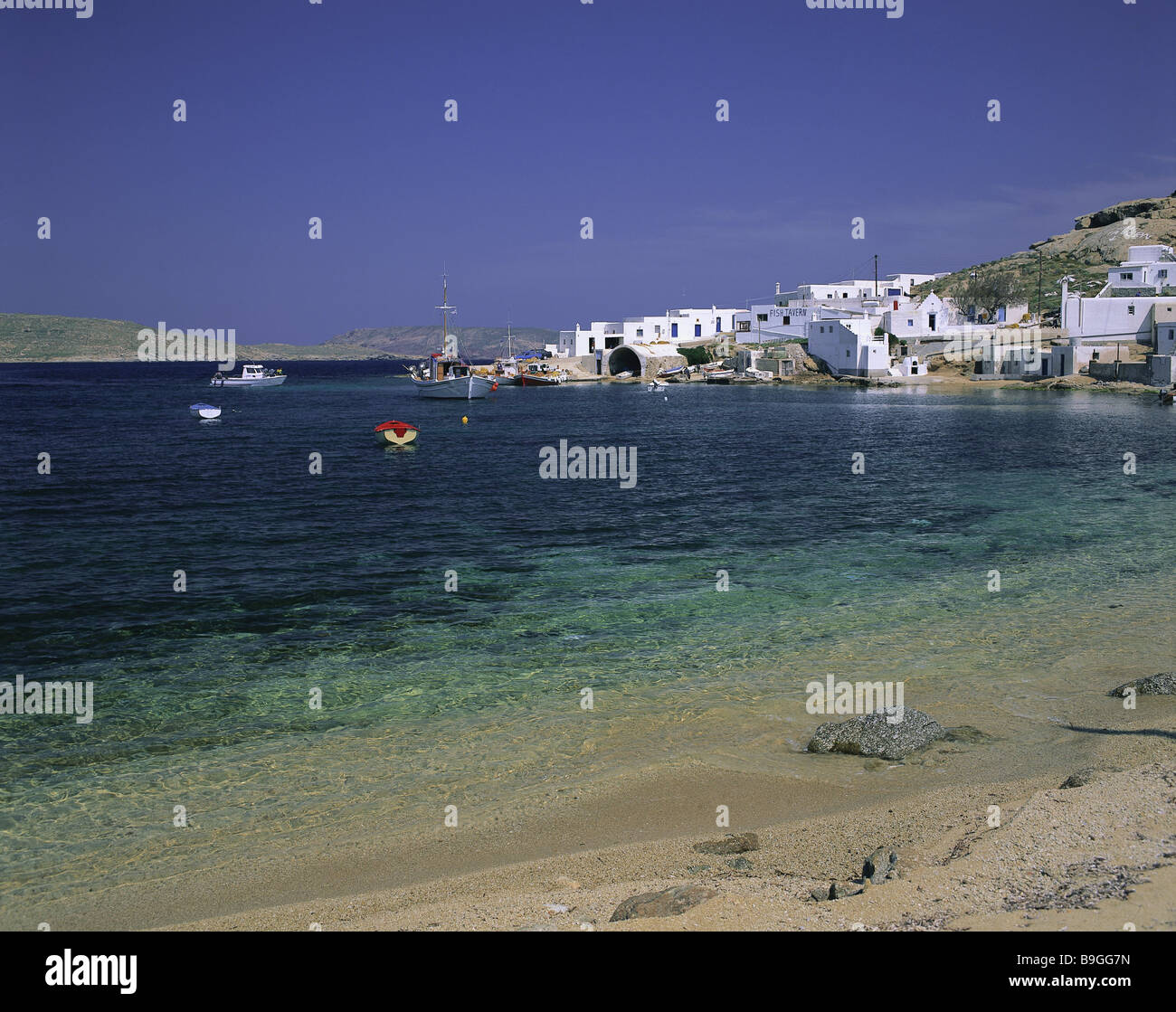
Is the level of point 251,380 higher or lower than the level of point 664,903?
higher

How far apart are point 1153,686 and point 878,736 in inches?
183

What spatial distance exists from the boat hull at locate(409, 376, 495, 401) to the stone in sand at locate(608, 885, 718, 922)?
84.6 m

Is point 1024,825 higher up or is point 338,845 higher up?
point 1024,825

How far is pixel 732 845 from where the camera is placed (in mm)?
9312

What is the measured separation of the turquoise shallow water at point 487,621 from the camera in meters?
11.2

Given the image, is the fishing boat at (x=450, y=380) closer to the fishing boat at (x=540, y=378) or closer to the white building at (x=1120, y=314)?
the fishing boat at (x=540, y=378)

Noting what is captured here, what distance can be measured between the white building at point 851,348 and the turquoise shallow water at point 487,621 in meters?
53.7

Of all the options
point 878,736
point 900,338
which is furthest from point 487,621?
point 900,338

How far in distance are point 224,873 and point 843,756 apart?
7.37 meters

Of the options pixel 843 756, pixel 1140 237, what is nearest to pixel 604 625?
pixel 843 756
